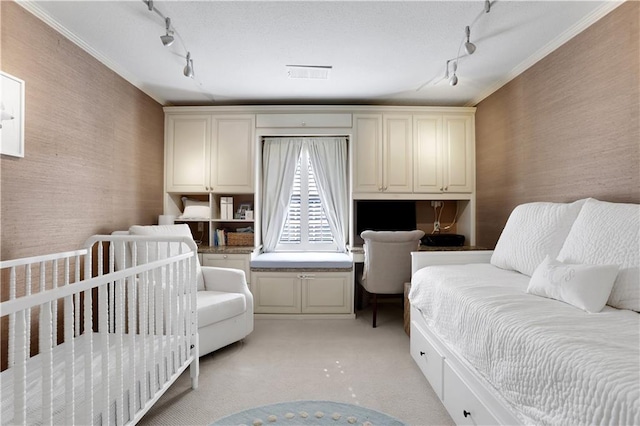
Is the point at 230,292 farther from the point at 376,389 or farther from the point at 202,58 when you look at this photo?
the point at 202,58

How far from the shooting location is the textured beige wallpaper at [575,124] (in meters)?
1.89

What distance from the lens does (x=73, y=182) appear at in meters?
2.40

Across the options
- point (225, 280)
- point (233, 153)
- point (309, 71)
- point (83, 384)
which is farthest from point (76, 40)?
point (83, 384)

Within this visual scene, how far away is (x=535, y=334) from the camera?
113 centimetres

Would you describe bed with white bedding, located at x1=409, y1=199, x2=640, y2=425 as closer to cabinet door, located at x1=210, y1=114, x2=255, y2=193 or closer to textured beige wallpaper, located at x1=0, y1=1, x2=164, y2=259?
cabinet door, located at x1=210, y1=114, x2=255, y2=193

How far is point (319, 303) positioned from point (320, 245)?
2.80 feet

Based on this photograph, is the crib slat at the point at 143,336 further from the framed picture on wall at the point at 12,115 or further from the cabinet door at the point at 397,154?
the cabinet door at the point at 397,154

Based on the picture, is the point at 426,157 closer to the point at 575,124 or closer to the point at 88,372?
the point at 575,124

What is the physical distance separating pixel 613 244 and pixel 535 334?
806 mm

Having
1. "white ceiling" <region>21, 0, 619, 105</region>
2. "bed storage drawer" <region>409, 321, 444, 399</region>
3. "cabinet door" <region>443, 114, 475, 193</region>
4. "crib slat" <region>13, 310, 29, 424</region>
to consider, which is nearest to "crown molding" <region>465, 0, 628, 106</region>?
"white ceiling" <region>21, 0, 619, 105</region>

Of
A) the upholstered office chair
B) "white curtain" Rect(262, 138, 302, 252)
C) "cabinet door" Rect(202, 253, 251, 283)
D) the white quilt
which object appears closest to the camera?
the white quilt

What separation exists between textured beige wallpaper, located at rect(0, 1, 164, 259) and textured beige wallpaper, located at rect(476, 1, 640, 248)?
3326mm

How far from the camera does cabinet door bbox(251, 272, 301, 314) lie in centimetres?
352

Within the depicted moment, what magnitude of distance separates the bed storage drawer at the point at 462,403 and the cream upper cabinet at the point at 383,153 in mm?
2268
